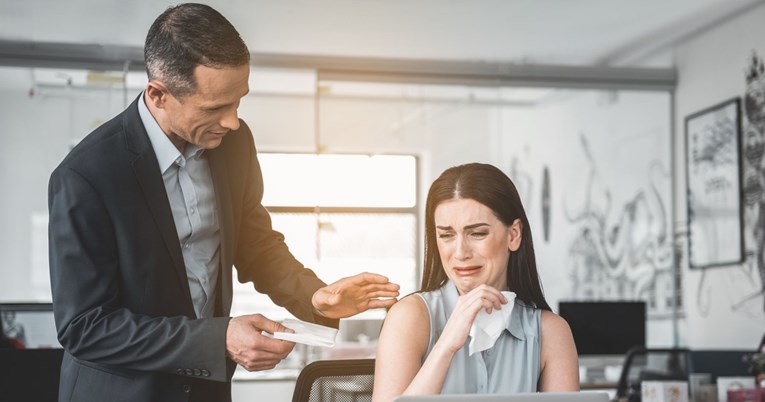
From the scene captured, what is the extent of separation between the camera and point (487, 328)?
1.95m

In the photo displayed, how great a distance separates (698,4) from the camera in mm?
6172

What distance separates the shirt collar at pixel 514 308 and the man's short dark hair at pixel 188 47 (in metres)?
0.76

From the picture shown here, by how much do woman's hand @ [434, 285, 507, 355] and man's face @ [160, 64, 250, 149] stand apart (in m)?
0.57

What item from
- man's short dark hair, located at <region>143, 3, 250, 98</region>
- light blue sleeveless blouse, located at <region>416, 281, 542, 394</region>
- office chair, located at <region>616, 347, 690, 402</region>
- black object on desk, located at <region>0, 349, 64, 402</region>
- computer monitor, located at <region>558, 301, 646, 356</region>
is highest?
man's short dark hair, located at <region>143, 3, 250, 98</region>

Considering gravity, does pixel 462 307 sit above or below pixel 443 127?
below

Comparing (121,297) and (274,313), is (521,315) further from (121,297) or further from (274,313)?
(274,313)

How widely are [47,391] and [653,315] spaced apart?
556cm

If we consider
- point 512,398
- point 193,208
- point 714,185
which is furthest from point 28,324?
point 714,185

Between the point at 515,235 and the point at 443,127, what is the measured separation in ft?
17.1

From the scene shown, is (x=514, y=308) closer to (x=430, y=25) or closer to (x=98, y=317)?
(x=98, y=317)

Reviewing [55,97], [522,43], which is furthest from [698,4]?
[55,97]

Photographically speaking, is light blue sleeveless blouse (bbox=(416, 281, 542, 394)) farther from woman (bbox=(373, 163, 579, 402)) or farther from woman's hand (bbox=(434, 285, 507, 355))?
woman's hand (bbox=(434, 285, 507, 355))

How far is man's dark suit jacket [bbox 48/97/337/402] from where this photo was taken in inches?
73.0

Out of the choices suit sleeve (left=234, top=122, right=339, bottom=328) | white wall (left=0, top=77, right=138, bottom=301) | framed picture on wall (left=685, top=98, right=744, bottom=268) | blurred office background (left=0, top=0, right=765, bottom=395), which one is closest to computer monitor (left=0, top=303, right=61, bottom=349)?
suit sleeve (left=234, top=122, right=339, bottom=328)
